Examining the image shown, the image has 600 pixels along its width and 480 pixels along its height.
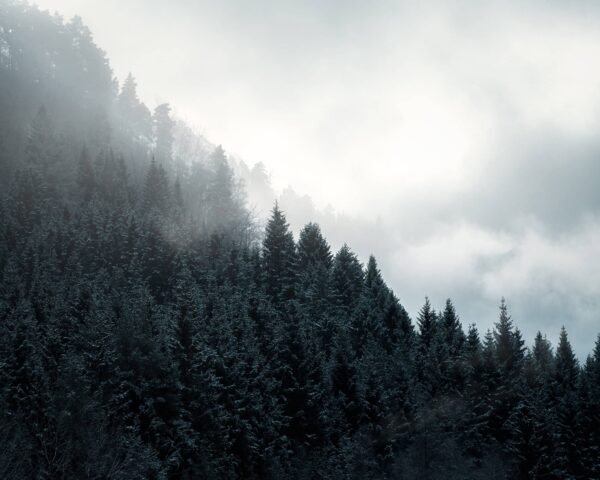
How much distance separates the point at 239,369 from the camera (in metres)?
48.7

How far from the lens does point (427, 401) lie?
176ft

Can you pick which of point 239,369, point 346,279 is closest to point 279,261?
point 346,279

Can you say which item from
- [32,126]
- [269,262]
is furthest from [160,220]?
[32,126]

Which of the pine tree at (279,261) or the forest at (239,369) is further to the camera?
the pine tree at (279,261)

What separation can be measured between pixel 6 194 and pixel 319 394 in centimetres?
7108

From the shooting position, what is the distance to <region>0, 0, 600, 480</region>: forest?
4200 centimetres

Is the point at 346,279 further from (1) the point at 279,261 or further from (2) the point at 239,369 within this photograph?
(2) the point at 239,369

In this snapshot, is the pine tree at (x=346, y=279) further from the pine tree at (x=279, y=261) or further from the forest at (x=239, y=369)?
the pine tree at (x=279, y=261)

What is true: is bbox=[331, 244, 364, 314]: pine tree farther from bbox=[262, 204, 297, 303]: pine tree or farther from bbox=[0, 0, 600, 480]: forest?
bbox=[262, 204, 297, 303]: pine tree

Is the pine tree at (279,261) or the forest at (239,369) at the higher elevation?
the pine tree at (279,261)

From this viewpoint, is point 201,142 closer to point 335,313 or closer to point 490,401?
point 335,313

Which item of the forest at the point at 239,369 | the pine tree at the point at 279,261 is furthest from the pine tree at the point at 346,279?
the pine tree at the point at 279,261

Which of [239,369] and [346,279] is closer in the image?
[239,369]

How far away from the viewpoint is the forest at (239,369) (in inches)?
1654
